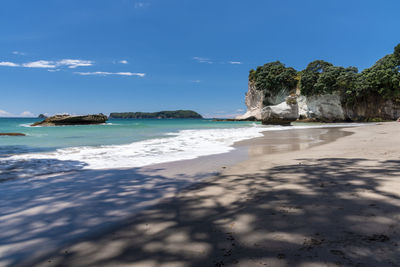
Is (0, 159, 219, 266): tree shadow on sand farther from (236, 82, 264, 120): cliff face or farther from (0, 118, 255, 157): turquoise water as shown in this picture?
(236, 82, 264, 120): cliff face

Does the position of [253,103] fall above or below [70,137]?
above

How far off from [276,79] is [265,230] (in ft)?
195

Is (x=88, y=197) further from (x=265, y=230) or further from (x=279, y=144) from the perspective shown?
(x=279, y=144)

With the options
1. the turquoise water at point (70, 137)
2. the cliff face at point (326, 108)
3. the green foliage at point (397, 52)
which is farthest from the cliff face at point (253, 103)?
the turquoise water at point (70, 137)

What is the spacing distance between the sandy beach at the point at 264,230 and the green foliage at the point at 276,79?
57788mm

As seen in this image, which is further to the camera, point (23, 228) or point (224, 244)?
point (23, 228)

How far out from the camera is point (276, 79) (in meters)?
56.4

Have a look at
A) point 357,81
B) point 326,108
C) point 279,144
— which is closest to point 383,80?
point 357,81

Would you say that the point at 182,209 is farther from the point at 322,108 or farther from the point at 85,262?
the point at 322,108

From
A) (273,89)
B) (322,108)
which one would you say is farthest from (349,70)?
(273,89)

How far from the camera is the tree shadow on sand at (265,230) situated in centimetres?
165

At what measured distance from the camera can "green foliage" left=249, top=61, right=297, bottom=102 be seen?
56.1 m

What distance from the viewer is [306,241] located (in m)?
1.81

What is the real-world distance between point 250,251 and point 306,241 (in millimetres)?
482
